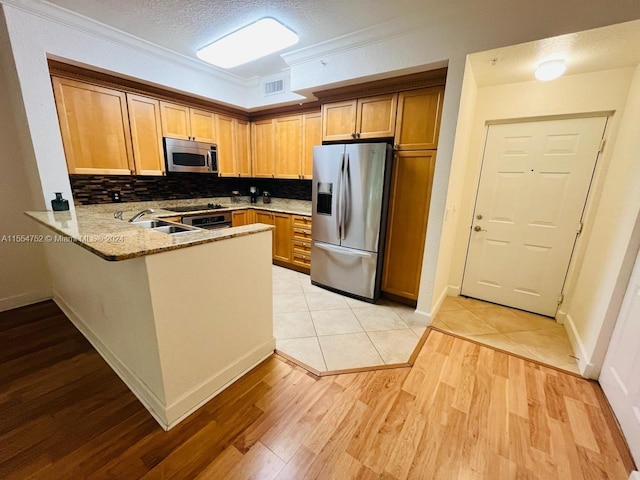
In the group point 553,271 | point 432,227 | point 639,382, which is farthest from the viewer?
point 553,271

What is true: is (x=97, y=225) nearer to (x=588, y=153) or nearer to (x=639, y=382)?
(x=639, y=382)

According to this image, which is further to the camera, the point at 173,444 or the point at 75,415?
the point at 75,415

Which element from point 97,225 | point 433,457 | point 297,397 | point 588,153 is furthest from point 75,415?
point 588,153

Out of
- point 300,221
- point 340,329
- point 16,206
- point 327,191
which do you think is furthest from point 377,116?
point 16,206

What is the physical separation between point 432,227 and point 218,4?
2.48 meters

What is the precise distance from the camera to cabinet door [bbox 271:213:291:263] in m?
3.79

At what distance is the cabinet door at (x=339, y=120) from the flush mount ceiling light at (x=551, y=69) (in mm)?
1539

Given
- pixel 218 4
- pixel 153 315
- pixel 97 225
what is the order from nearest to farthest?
pixel 153 315 → pixel 97 225 → pixel 218 4

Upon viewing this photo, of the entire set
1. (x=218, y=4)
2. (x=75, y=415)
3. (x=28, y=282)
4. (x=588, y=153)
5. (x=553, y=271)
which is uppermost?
(x=218, y=4)

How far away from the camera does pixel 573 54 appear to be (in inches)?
74.2

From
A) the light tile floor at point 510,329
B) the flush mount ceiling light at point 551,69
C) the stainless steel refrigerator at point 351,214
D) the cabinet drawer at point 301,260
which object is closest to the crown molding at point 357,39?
the stainless steel refrigerator at point 351,214

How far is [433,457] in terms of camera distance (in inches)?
51.4

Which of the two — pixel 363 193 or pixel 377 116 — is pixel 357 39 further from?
pixel 363 193

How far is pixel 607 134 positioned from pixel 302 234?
3.21 metres
